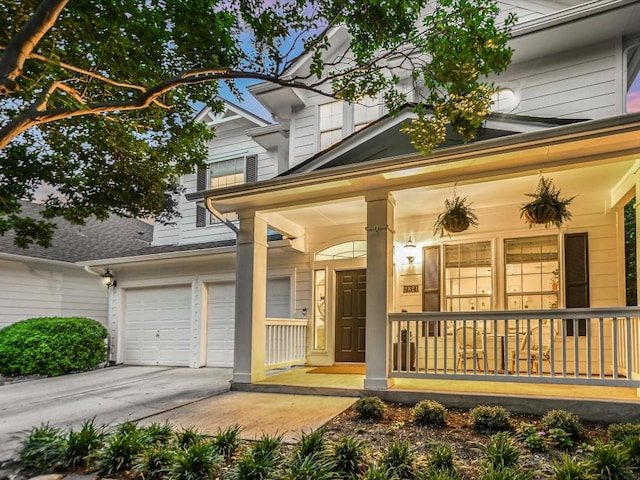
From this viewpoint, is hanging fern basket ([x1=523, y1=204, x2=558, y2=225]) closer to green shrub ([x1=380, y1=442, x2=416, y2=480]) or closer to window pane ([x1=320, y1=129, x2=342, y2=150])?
green shrub ([x1=380, y1=442, x2=416, y2=480])

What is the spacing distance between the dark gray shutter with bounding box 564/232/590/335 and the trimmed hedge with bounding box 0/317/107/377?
9623 mm

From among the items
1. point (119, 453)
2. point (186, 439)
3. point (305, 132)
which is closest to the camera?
point (119, 453)

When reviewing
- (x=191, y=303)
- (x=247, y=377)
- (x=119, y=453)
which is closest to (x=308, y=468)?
(x=119, y=453)

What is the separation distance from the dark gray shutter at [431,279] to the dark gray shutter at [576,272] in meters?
1.96

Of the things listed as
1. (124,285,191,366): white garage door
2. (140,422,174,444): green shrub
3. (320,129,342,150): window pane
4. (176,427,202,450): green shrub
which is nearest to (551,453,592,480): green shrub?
(176,427,202,450): green shrub

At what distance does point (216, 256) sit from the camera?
32.2ft

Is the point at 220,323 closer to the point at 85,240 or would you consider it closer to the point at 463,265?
the point at 463,265

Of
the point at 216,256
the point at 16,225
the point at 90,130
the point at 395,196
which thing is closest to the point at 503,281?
the point at 395,196

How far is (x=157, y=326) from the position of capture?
35.2 feet

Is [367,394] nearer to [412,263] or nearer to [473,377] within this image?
[473,377]

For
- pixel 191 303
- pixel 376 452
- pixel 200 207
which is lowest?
pixel 376 452

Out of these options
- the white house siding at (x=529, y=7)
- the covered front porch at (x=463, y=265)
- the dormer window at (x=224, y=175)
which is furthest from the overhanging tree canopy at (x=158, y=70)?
the dormer window at (x=224, y=175)

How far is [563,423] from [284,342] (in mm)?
4803

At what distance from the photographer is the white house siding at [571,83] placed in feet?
22.5
